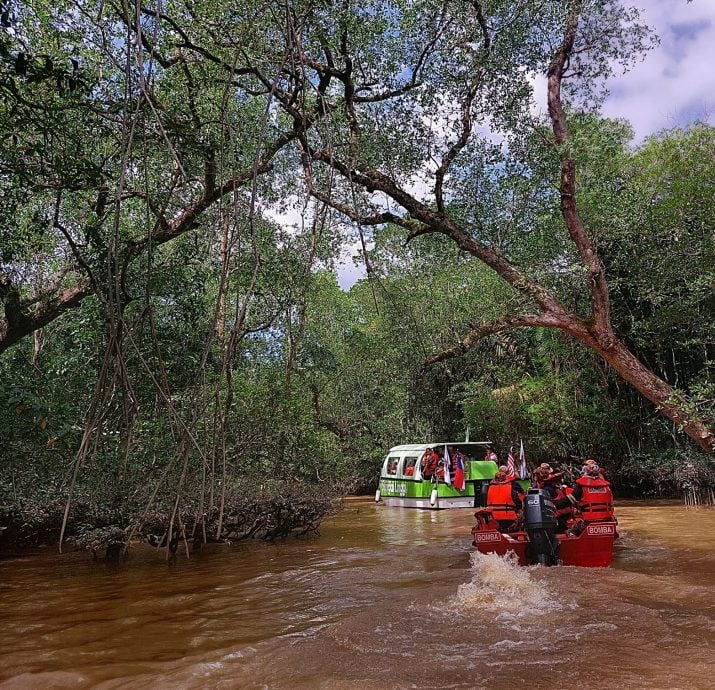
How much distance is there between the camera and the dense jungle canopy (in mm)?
6008

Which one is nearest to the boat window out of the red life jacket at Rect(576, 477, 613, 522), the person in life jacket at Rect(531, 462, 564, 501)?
the person in life jacket at Rect(531, 462, 564, 501)

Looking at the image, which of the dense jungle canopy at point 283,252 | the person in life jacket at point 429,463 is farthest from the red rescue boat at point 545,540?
the person in life jacket at point 429,463

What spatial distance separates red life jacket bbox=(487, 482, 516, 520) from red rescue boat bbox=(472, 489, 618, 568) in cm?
18

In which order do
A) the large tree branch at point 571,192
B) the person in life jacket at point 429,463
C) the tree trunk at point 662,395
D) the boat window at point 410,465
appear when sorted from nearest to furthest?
1. the tree trunk at point 662,395
2. the large tree branch at point 571,192
3. the person in life jacket at point 429,463
4. the boat window at point 410,465

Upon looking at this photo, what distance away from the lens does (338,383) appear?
2444 centimetres

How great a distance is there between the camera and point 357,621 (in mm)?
6109

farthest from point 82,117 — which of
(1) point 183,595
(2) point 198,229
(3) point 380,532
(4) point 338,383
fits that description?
(4) point 338,383

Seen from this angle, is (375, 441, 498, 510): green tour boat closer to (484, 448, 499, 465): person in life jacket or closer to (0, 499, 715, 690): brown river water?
(484, 448, 499, 465): person in life jacket

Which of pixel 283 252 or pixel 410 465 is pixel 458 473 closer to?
pixel 410 465

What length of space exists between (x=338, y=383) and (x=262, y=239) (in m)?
13.5

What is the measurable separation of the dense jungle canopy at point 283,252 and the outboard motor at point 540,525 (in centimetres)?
320

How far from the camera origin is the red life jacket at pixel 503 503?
8.98 metres

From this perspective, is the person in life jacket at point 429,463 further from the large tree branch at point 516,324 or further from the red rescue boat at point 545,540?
the red rescue boat at point 545,540

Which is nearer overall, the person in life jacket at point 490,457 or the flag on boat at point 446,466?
the flag on boat at point 446,466
